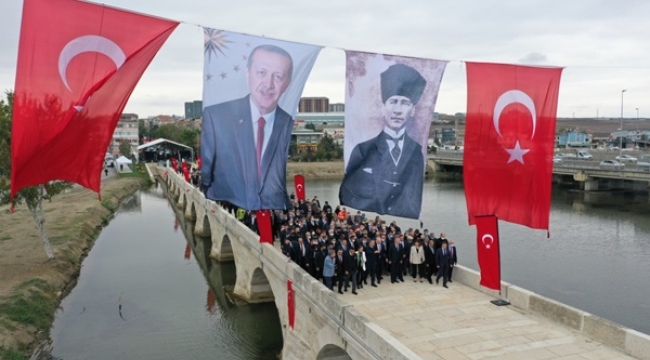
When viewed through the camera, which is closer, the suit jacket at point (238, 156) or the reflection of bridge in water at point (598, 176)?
the suit jacket at point (238, 156)

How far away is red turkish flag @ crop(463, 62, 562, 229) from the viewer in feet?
44.2

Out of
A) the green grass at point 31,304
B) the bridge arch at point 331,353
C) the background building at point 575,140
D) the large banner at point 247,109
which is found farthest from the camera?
the background building at point 575,140

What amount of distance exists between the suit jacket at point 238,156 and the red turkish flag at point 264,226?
669 centimetres

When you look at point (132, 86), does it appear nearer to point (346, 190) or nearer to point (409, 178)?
point (346, 190)

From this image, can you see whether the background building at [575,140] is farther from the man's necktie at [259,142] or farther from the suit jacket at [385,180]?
the man's necktie at [259,142]

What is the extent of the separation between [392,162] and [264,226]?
7.46 m

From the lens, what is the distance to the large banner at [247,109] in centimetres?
1316

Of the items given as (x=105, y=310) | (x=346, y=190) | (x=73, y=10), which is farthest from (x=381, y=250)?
(x=105, y=310)

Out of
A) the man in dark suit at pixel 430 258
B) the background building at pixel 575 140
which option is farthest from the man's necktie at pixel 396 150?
the background building at pixel 575 140

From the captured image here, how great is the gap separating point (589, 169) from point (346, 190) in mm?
56731

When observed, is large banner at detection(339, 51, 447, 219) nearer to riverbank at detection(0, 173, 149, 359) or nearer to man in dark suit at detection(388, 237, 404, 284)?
man in dark suit at detection(388, 237, 404, 284)

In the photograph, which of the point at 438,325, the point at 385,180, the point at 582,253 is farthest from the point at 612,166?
the point at 438,325

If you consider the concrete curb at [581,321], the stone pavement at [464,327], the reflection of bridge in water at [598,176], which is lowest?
the stone pavement at [464,327]

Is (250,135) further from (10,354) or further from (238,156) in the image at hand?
(10,354)
